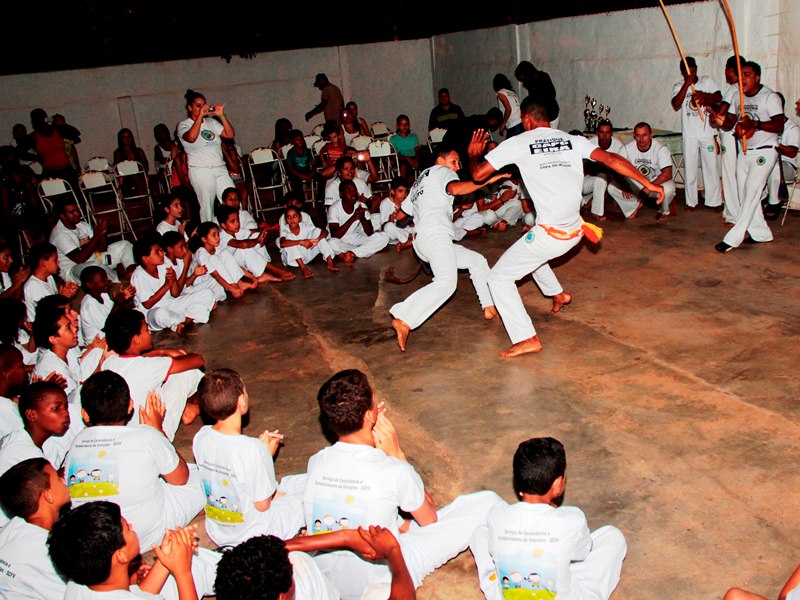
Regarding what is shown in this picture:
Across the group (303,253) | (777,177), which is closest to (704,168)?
(777,177)

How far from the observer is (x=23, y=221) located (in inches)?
372

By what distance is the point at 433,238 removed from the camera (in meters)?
6.12

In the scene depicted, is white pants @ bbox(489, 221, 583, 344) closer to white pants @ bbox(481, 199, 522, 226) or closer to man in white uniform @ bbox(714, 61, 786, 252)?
man in white uniform @ bbox(714, 61, 786, 252)

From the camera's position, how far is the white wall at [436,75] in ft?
30.9

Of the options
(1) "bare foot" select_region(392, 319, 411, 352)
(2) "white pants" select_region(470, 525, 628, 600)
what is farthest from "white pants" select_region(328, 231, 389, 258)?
(2) "white pants" select_region(470, 525, 628, 600)

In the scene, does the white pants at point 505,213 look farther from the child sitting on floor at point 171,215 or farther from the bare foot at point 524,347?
the bare foot at point 524,347

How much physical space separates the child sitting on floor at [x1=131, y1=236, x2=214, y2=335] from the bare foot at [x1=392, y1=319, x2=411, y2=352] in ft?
6.74

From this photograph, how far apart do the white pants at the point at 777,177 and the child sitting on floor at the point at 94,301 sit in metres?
6.64

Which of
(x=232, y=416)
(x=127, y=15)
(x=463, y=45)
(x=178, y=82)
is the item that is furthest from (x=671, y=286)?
(x=127, y=15)

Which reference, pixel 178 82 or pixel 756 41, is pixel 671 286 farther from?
pixel 178 82

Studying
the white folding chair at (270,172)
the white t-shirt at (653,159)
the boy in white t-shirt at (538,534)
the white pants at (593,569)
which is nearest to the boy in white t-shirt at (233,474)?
the white pants at (593,569)

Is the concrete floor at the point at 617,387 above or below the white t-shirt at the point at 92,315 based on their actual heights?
below

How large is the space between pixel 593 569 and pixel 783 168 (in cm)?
666

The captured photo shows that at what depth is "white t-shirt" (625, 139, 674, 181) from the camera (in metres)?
9.04
